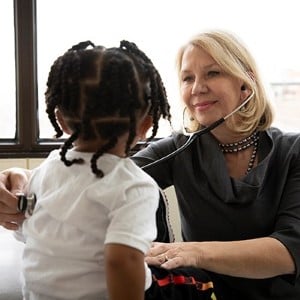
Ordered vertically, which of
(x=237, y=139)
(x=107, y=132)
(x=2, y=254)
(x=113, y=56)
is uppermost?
(x=113, y=56)

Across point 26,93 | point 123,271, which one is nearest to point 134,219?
point 123,271

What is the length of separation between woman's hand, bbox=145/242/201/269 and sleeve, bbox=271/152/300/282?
227mm

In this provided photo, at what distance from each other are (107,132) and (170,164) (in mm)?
635

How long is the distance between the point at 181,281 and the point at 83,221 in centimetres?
30

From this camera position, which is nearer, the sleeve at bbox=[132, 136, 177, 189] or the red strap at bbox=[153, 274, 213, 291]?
the red strap at bbox=[153, 274, 213, 291]

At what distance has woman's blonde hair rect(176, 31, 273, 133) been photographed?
50.8 inches

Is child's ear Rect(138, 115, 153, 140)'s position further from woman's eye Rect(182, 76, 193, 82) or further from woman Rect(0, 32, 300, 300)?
woman's eye Rect(182, 76, 193, 82)

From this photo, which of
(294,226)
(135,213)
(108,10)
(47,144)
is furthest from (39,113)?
(135,213)

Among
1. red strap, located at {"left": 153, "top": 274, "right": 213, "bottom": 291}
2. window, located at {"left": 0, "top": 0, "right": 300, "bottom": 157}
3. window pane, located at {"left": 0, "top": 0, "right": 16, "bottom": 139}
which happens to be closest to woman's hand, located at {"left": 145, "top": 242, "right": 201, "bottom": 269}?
red strap, located at {"left": 153, "top": 274, "right": 213, "bottom": 291}

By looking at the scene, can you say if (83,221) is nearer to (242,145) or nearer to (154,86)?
(154,86)

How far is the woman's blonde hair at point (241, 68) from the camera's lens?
129 centimetres

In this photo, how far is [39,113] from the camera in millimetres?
2129

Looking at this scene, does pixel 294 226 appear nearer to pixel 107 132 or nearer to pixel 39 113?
pixel 107 132

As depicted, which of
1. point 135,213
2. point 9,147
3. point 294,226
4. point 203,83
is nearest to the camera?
point 135,213
